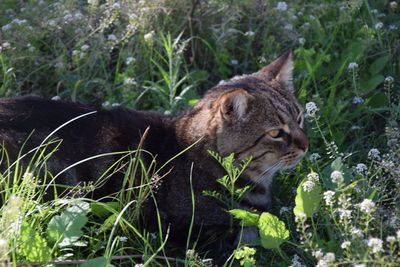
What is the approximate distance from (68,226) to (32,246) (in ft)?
0.56

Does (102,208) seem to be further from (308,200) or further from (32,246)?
(308,200)

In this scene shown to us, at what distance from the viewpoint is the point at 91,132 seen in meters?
3.18

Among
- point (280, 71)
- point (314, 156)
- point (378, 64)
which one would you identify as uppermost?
point (280, 71)

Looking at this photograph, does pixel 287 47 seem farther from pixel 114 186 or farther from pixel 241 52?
pixel 114 186

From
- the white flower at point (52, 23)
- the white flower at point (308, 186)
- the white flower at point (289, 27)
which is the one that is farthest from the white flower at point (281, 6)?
the white flower at point (308, 186)

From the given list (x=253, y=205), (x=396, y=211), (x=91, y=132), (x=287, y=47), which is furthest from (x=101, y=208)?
(x=287, y=47)

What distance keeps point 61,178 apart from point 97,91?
1.39 meters

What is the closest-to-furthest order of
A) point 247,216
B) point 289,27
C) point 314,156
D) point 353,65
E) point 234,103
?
point 247,216 → point 234,103 → point 314,156 → point 353,65 → point 289,27

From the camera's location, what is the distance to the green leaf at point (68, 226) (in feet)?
8.48

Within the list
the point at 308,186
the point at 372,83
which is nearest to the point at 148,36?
the point at 372,83

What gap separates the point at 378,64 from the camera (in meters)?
4.23

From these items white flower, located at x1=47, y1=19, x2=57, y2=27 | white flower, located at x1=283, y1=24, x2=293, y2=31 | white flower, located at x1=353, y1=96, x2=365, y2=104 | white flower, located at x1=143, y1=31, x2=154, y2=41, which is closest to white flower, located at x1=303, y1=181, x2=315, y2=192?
white flower, located at x1=353, y1=96, x2=365, y2=104

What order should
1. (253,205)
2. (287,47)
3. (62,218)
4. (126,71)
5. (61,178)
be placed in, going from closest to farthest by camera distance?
1. (62,218)
2. (61,178)
3. (253,205)
4. (126,71)
5. (287,47)

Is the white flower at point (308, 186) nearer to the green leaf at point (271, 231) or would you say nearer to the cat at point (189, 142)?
the green leaf at point (271, 231)
